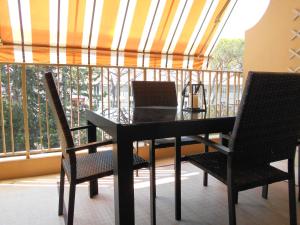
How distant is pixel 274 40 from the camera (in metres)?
2.79

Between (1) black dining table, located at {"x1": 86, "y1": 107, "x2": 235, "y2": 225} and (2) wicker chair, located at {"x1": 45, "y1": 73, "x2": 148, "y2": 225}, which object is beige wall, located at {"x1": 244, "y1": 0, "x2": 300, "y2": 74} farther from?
(2) wicker chair, located at {"x1": 45, "y1": 73, "x2": 148, "y2": 225}

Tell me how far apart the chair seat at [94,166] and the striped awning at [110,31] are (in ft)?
5.43

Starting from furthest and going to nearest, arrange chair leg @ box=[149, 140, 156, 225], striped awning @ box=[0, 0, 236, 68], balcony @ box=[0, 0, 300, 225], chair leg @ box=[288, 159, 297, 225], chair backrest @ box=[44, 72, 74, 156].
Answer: striped awning @ box=[0, 0, 236, 68] → balcony @ box=[0, 0, 300, 225] → chair leg @ box=[149, 140, 156, 225] → chair leg @ box=[288, 159, 297, 225] → chair backrest @ box=[44, 72, 74, 156]

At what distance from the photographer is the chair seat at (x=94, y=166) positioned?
1383 mm

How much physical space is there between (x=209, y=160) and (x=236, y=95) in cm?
228

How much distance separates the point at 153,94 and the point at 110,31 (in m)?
1.48

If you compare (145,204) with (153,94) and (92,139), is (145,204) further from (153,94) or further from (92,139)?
(153,94)

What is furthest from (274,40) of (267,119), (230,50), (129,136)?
(230,50)

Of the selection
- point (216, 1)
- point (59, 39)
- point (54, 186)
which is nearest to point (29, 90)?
point (59, 39)

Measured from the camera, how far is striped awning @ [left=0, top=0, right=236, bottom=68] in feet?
9.35

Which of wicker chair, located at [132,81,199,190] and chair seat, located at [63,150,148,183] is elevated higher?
wicker chair, located at [132,81,199,190]

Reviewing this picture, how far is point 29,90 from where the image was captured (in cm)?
289

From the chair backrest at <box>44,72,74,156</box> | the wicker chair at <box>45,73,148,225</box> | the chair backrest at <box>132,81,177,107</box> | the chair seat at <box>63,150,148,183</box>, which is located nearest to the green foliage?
the chair backrest at <box>132,81,177,107</box>

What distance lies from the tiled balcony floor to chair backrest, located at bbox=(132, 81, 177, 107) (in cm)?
72
